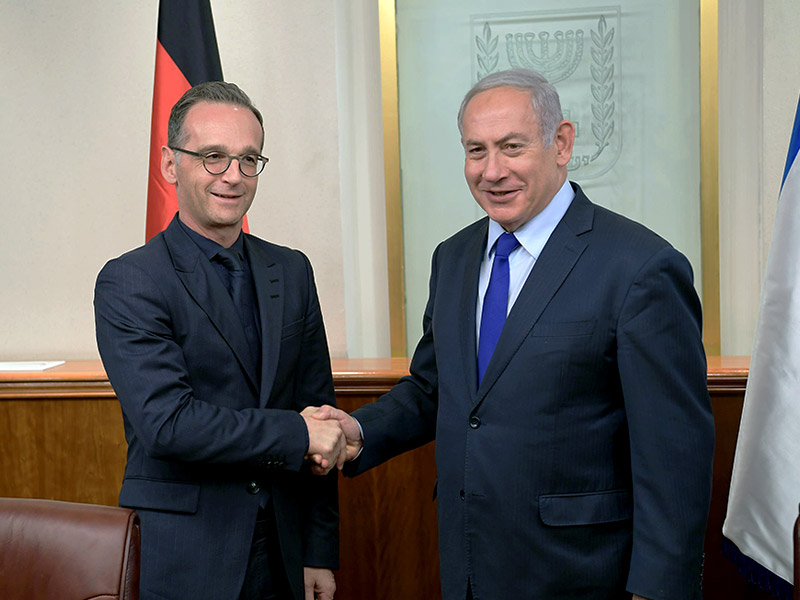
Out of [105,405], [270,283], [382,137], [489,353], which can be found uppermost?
[382,137]

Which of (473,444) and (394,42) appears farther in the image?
(394,42)

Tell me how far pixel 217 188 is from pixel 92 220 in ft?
5.79

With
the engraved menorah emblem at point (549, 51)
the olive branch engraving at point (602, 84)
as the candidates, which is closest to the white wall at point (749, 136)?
the olive branch engraving at point (602, 84)

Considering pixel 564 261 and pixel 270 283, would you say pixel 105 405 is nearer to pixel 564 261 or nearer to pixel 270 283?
pixel 270 283

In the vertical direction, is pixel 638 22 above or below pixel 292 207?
above

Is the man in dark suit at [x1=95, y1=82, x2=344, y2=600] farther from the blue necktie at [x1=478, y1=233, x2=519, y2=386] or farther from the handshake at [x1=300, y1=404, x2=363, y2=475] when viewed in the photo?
the blue necktie at [x1=478, y1=233, x2=519, y2=386]

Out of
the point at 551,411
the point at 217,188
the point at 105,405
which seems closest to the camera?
the point at 551,411

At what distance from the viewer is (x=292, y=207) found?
336 centimetres

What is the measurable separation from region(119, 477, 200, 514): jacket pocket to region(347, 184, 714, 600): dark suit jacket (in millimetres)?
576

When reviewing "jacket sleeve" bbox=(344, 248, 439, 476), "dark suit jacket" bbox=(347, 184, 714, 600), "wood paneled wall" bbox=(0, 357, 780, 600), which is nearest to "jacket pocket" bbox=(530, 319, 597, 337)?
"dark suit jacket" bbox=(347, 184, 714, 600)

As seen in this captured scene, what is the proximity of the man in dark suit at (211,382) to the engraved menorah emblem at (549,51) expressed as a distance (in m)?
1.69

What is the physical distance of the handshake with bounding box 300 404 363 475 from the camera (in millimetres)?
1927

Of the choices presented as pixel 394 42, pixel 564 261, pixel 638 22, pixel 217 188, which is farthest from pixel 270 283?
pixel 638 22

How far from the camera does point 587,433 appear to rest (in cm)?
173
